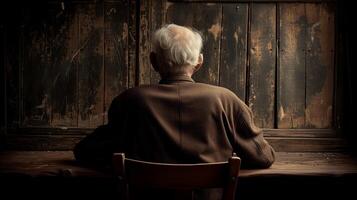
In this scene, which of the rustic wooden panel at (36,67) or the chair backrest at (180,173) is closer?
the chair backrest at (180,173)

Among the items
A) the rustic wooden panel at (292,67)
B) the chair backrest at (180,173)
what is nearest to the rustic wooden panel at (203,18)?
the rustic wooden panel at (292,67)

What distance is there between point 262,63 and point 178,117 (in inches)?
48.6

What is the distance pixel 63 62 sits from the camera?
11.7 feet

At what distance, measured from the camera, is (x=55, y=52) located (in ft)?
11.6

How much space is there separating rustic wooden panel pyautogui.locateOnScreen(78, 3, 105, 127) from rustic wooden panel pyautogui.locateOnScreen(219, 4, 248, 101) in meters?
0.84

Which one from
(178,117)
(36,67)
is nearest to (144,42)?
(36,67)

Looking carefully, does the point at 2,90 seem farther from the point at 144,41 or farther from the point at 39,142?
the point at 144,41

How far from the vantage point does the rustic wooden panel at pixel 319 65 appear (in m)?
3.52

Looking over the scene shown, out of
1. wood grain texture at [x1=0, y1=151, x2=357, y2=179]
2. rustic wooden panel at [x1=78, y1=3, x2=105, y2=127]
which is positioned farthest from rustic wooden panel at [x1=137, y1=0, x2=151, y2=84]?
wood grain texture at [x1=0, y1=151, x2=357, y2=179]

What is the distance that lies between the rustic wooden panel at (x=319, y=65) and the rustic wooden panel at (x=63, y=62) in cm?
160

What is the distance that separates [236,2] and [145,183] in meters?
1.73

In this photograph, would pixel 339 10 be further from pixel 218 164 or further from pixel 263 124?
pixel 218 164

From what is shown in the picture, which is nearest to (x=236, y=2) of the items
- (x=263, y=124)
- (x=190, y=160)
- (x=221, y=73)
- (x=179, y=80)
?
(x=221, y=73)

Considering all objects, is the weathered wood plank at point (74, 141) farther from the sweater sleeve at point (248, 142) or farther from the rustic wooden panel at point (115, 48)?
the sweater sleeve at point (248, 142)
